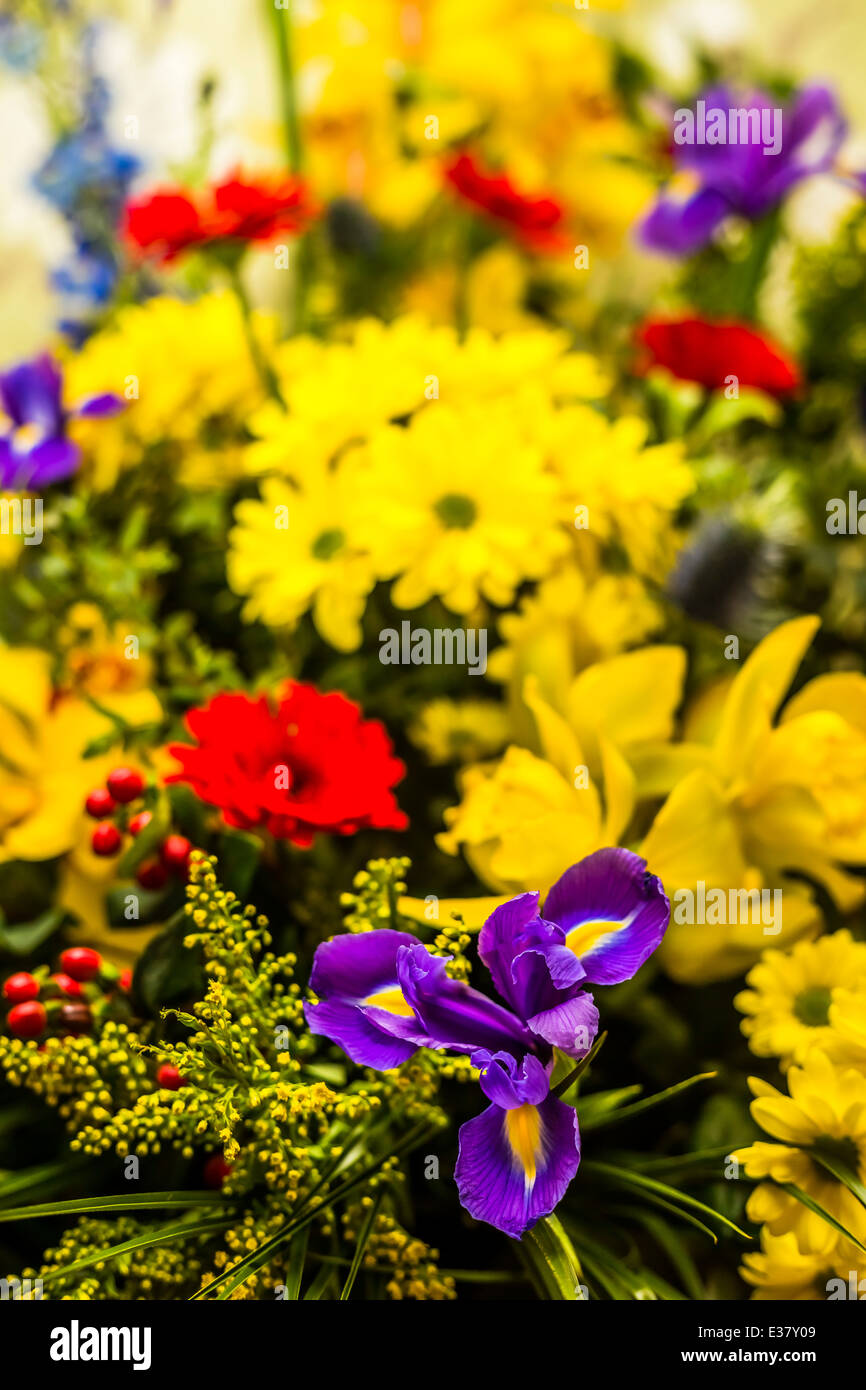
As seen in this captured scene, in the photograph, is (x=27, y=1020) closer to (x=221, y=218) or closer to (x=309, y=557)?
(x=309, y=557)

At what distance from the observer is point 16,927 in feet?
1.45

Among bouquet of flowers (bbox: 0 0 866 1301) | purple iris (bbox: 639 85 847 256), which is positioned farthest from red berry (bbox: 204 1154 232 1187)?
purple iris (bbox: 639 85 847 256)

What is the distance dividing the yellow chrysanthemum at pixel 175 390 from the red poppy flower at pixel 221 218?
57 millimetres

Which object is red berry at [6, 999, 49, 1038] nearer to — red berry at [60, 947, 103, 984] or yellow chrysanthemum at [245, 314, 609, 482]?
red berry at [60, 947, 103, 984]

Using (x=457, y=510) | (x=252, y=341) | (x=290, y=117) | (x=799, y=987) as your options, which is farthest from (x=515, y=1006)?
(x=290, y=117)

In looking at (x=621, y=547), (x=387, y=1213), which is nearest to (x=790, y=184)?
(x=621, y=547)

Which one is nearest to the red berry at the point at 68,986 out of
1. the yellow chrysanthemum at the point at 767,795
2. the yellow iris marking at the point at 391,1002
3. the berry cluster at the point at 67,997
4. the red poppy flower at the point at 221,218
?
the berry cluster at the point at 67,997

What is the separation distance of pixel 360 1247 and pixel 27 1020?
13 cm

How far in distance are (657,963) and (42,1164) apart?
0.25 meters

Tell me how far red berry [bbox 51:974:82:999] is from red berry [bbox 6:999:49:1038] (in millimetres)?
12

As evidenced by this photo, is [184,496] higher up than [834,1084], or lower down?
higher up

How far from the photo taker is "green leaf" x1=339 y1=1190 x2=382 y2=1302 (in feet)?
1.10

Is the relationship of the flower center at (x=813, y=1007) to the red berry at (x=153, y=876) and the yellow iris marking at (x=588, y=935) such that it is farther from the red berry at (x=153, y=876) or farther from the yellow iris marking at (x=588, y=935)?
the red berry at (x=153, y=876)
